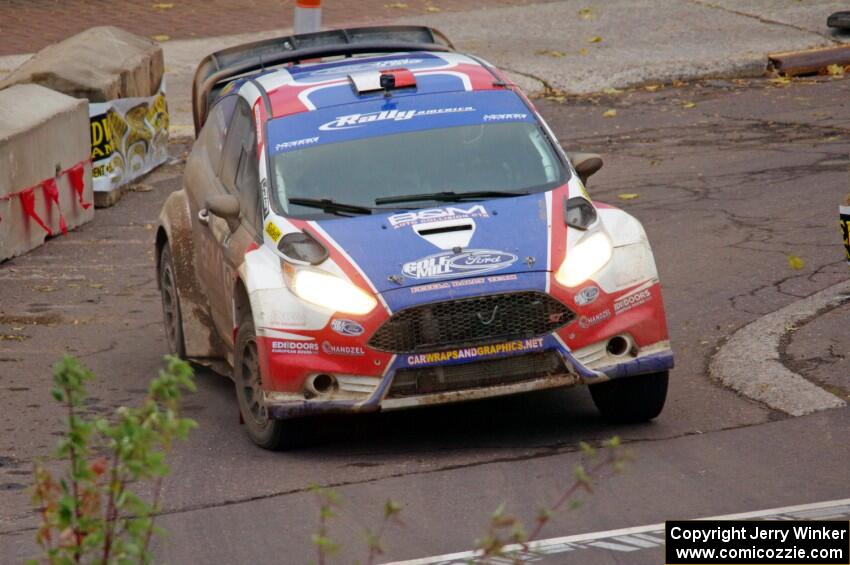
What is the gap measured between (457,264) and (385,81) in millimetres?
1760

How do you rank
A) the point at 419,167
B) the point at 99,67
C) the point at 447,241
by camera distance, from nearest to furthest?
the point at 447,241 → the point at 419,167 → the point at 99,67

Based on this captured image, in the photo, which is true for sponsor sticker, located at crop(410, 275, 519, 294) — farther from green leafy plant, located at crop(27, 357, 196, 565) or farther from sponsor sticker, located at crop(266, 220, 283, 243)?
green leafy plant, located at crop(27, 357, 196, 565)

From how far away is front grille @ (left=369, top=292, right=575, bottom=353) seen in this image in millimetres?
7430

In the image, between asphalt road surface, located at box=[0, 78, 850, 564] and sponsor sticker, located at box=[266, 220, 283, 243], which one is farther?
sponsor sticker, located at box=[266, 220, 283, 243]

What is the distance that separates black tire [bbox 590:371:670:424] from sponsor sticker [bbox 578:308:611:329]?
0.39 m

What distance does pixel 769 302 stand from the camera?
1012cm

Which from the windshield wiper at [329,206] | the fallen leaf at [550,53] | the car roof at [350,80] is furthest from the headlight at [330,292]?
the fallen leaf at [550,53]

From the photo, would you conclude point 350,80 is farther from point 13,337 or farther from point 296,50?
point 13,337

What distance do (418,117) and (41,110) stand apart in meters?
5.58

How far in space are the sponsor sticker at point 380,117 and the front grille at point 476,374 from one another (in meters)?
1.79

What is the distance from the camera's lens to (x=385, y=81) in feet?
29.3

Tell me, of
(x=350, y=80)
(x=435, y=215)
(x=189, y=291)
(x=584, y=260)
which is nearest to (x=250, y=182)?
(x=350, y=80)

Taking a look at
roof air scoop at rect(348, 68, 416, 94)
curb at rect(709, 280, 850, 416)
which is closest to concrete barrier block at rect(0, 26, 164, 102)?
roof air scoop at rect(348, 68, 416, 94)

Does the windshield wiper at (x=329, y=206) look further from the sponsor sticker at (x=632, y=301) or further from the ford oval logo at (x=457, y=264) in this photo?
the sponsor sticker at (x=632, y=301)
